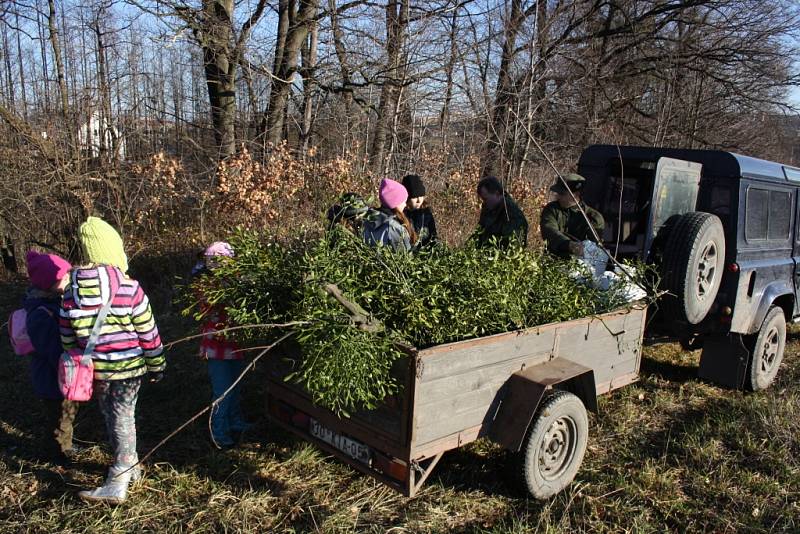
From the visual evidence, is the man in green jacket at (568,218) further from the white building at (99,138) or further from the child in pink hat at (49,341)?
the white building at (99,138)

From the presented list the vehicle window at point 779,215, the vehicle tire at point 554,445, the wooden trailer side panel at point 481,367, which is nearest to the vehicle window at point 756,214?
the vehicle window at point 779,215

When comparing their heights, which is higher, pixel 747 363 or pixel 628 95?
pixel 628 95

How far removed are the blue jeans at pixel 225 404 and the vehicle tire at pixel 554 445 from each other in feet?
6.60

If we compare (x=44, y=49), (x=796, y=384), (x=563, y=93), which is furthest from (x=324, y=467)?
(x=563, y=93)

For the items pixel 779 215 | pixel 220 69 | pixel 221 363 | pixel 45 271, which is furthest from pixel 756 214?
pixel 220 69

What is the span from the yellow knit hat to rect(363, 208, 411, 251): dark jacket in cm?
149

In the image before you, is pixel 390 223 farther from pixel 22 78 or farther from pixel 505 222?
pixel 22 78

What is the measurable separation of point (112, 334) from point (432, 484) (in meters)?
2.07

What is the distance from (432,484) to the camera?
11.6ft

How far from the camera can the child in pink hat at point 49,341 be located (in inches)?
144

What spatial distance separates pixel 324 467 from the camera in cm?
373

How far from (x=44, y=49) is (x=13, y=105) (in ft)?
4.15

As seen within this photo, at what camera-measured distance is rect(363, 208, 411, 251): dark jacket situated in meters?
3.79

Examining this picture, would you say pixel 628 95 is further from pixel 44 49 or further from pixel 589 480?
pixel 589 480
